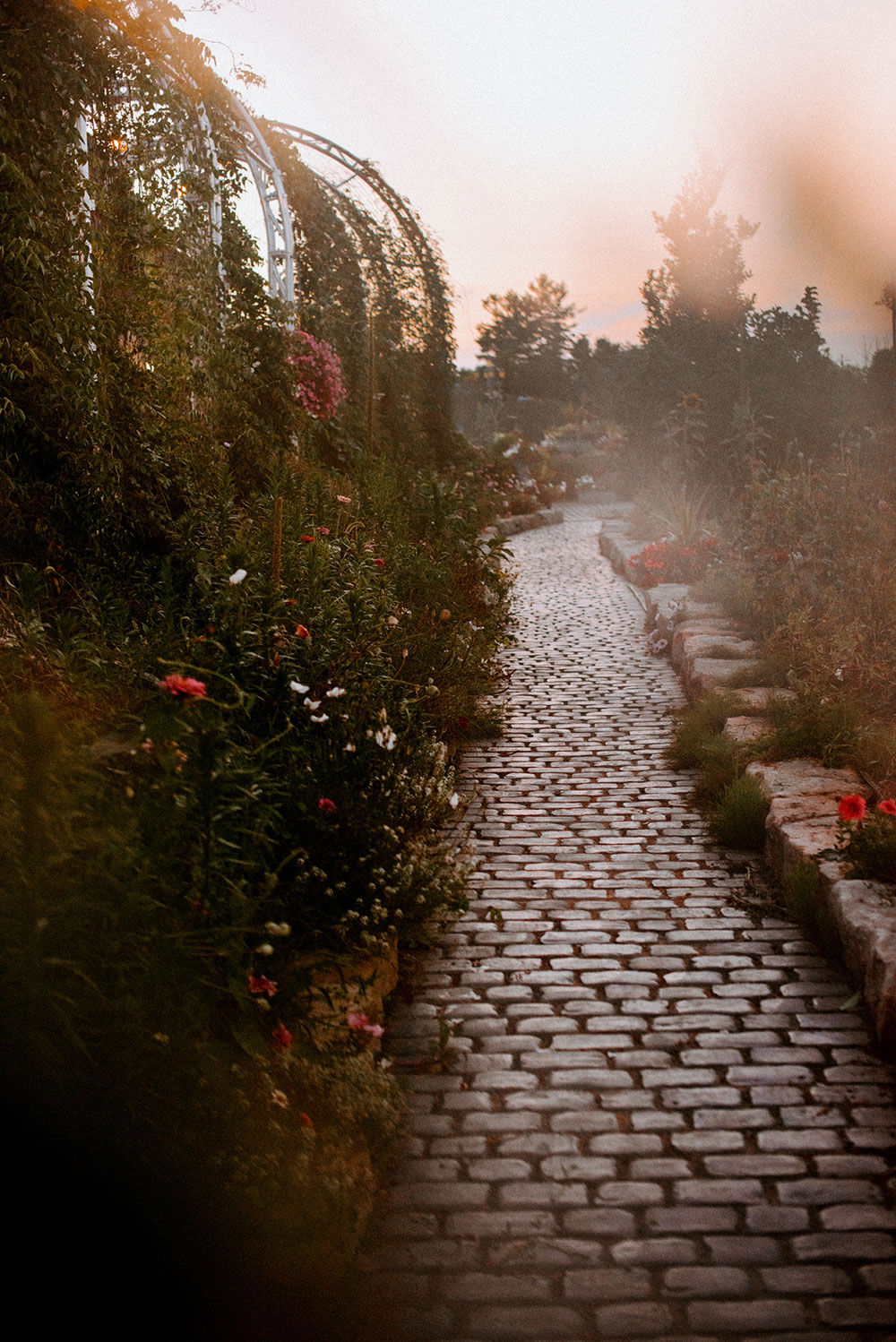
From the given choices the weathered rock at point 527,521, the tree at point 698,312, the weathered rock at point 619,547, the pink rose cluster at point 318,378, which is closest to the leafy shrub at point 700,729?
the pink rose cluster at point 318,378

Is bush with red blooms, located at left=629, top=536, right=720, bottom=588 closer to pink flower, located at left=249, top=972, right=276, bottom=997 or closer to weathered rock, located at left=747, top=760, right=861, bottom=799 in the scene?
weathered rock, located at left=747, top=760, right=861, bottom=799

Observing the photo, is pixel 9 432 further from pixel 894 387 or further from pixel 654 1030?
pixel 894 387

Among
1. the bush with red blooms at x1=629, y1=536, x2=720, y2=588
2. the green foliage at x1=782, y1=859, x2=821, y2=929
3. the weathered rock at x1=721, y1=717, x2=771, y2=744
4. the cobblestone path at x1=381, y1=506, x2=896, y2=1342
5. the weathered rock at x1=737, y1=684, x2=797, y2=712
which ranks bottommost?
the cobblestone path at x1=381, y1=506, x2=896, y2=1342

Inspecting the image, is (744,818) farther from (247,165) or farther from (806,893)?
(247,165)

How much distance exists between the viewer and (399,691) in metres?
4.32

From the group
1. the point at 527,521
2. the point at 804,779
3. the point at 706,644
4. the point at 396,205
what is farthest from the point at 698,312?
the point at 804,779

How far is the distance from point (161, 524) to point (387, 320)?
9389mm

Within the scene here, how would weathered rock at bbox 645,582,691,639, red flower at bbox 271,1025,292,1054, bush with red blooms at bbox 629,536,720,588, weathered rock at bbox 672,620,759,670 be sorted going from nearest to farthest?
red flower at bbox 271,1025,292,1054
weathered rock at bbox 672,620,759,670
weathered rock at bbox 645,582,691,639
bush with red blooms at bbox 629,536,720,588

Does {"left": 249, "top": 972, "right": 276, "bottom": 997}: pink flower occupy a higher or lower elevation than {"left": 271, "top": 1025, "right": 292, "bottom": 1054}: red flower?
higher

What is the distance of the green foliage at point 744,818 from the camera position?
13.6ft

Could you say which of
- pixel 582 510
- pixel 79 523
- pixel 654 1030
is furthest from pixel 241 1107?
pixel 582 510

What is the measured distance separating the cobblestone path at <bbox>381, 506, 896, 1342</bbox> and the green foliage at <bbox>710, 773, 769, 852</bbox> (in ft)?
0.44

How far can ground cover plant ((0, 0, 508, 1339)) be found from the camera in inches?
69.2

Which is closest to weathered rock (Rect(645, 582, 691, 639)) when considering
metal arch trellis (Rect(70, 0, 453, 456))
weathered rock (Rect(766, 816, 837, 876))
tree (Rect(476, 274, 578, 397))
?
metal arch trellis (Rect(70, 0, 453, 456))
